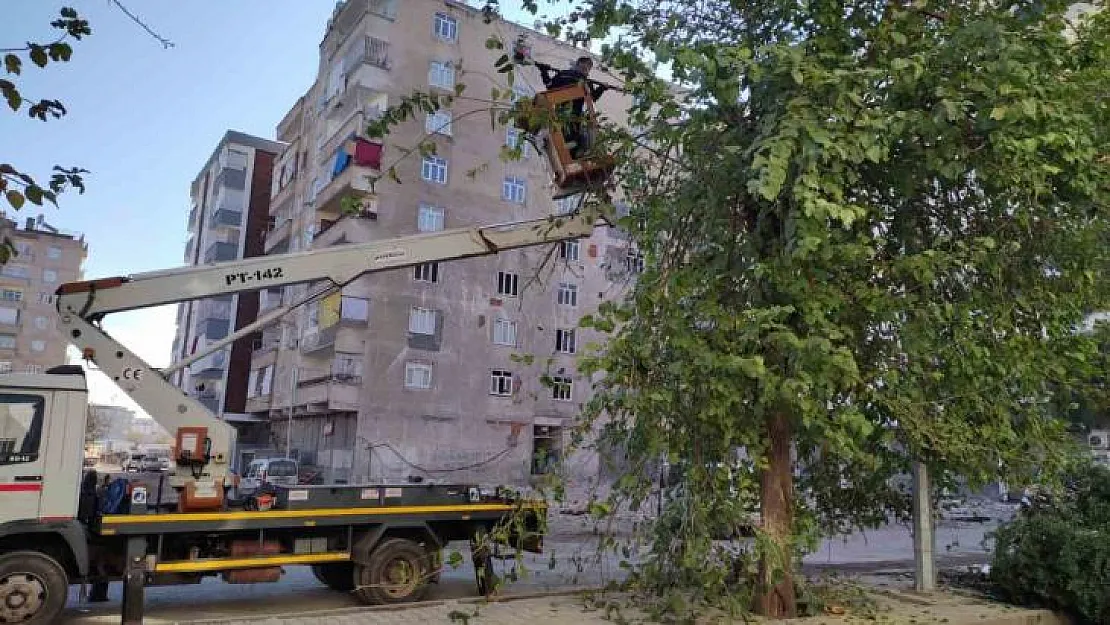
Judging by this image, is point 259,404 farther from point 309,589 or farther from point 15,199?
point 15,199

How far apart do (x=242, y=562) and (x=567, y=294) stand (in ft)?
99.5

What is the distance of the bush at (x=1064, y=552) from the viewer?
10062 mm

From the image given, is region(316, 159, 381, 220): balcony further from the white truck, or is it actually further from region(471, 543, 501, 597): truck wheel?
region(471, 543, 501, 597): truck wheel

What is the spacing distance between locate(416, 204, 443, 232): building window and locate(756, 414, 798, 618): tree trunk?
27.4 metres

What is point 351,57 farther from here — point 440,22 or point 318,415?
point 318,415

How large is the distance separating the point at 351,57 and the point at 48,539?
1223 inches

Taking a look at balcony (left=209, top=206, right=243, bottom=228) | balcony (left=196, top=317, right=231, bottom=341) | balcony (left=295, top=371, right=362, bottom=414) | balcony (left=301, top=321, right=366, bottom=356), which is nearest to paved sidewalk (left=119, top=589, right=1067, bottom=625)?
balcony (left=295, top=371, right=362, bottom=414)

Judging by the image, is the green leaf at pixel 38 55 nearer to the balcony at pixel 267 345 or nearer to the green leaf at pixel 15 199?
the green leaf at pixel 15 199

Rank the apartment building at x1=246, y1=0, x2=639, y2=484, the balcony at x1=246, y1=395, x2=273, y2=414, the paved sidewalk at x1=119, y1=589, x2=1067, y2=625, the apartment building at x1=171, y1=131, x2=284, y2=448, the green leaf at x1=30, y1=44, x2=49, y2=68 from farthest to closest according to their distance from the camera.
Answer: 1. the apartment building at x1=171, y1=131, x2=284, y2=448
2. the balcony at x1=246, y1=395, x2=273, y2=414
3. the apartment building at x1=246, y1=0, x2=639, y2=484
4. the paved sidewalk at x1=119, y1=589, x2=1067, y2=625
5. the green leaf at x1=30, y1=44, x2=49, y2=68

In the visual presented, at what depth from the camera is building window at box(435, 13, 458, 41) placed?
37.3 meters

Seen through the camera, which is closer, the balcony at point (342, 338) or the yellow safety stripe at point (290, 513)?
the yellow safety stripe at point (290, 513)

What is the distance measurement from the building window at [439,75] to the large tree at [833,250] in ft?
93.8

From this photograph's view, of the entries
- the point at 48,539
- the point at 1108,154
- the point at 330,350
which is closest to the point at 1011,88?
the point at 1108,154

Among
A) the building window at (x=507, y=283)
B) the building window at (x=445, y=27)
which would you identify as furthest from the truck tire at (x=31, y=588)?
the building window at (x=445, y=27)
